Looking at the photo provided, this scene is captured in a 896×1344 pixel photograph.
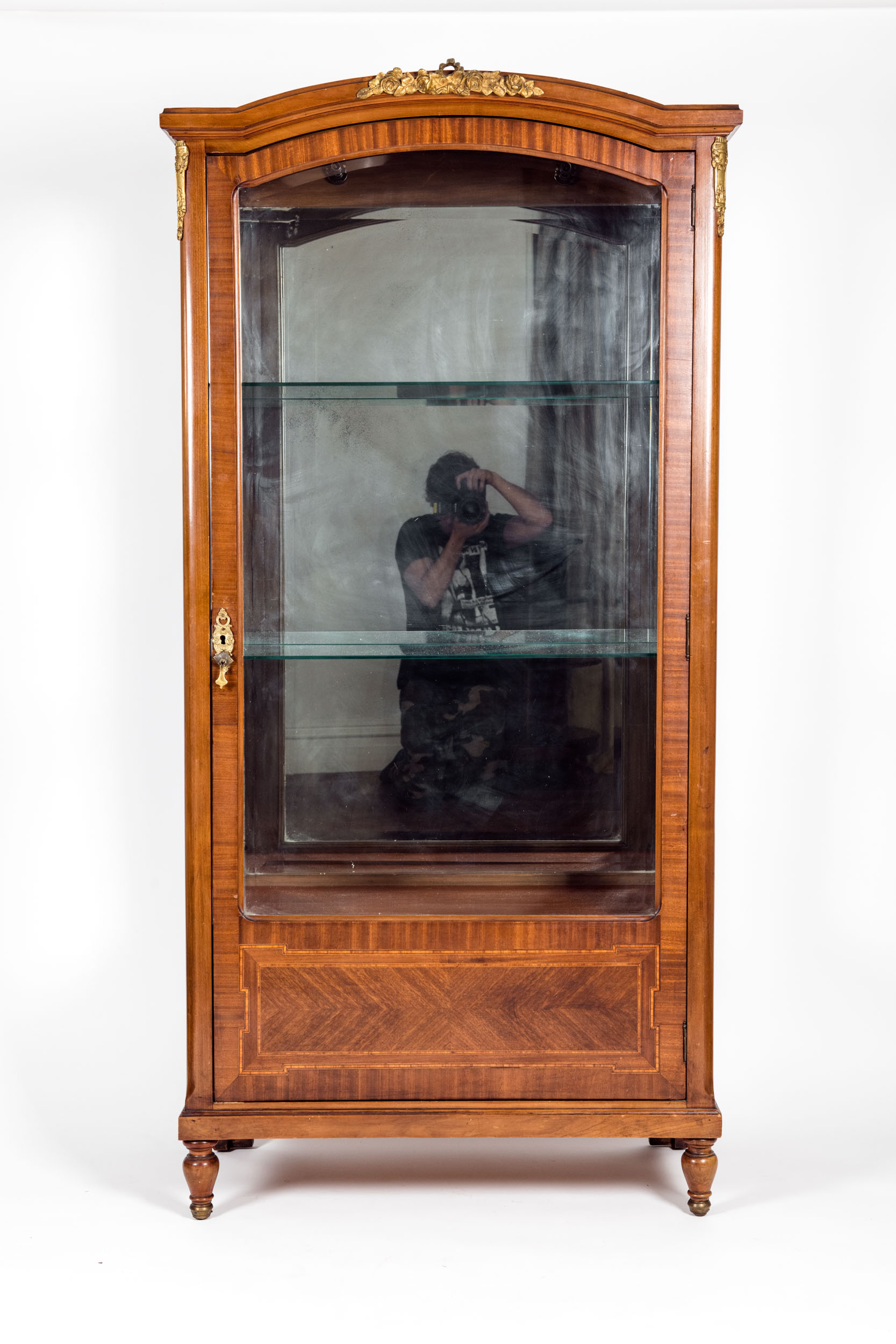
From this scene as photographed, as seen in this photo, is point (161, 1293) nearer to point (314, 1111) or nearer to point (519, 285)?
point (314, 1111)

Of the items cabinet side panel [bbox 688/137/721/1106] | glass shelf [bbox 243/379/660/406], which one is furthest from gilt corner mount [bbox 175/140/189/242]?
cabinet side panel [bbox 688/137/721/1106]

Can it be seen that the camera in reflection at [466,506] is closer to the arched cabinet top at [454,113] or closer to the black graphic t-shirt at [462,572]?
the black graphic t-shirt at [462,572]

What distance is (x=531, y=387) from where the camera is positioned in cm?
211

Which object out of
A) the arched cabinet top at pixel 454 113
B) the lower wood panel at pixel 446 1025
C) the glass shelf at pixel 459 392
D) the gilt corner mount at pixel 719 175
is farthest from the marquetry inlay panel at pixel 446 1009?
the arched cabinet top at pixel 454 113

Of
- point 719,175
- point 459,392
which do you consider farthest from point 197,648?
point 719,175

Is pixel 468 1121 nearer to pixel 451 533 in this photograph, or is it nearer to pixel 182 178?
pixel 451 533

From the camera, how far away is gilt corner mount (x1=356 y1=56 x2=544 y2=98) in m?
1.97

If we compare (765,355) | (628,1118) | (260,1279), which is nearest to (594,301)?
(765,355)

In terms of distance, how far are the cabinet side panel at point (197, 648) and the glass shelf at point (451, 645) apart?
0.49 ft

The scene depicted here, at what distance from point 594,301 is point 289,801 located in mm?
969

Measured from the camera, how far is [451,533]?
6.98ft

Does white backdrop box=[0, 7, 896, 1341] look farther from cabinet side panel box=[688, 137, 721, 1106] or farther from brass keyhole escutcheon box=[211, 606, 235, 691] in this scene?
brass keyhole escutcheon box=[211, 606, 235, 691]

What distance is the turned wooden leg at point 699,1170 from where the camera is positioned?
6.85 ft

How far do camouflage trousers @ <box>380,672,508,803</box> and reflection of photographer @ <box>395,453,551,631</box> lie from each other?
117mm
